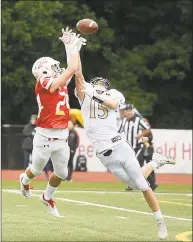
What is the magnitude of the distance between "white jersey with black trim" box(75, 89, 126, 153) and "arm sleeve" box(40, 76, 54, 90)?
0.61m

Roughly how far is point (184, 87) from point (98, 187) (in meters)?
16.0

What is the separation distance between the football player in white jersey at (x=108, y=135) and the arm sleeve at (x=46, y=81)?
414mm

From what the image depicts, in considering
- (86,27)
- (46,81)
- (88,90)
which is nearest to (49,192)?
(88,90)

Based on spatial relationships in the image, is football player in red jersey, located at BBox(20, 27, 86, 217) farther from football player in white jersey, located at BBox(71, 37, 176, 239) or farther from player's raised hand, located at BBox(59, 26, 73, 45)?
football player in white jersey, located at BBox(71, 37, 176, 239)

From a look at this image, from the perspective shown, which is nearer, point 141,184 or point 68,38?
point 68,38

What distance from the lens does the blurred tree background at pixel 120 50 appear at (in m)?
34.5

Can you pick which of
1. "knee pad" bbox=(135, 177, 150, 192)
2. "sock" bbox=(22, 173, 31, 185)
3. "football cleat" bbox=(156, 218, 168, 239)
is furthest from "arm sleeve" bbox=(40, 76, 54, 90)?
"football cleat" bbox=(156, 218, 168, 239)

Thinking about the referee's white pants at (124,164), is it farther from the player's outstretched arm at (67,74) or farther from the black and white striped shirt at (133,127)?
the black and white striped shirt at (133,127)

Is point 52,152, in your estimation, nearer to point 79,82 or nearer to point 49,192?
point 49,192

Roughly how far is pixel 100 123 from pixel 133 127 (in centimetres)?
857

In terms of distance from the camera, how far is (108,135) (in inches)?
445

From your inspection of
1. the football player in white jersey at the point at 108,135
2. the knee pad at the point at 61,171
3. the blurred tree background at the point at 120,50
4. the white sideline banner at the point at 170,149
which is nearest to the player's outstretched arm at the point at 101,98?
the football player in white jersey at the point at 108,135

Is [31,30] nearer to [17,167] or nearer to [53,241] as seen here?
[17,167]

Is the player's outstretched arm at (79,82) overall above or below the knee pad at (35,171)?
above
